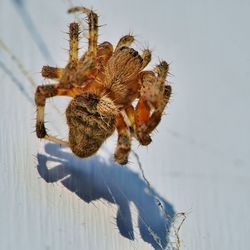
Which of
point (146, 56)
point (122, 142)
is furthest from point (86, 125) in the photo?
point (146, 56)

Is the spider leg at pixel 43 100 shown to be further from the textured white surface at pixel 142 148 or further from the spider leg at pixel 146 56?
the spider leg at pixel 146 56

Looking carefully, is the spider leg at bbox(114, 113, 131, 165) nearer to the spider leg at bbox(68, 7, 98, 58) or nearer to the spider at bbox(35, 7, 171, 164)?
the spider at bbox(35, 7, 171, 164)

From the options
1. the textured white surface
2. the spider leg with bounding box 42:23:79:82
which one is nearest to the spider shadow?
the textured white surface

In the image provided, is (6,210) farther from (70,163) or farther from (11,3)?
(11,3)

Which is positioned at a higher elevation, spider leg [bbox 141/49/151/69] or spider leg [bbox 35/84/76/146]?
spider leg [bbox 141/49/151/69]

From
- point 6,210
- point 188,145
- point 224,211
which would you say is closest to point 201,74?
point 188,145
